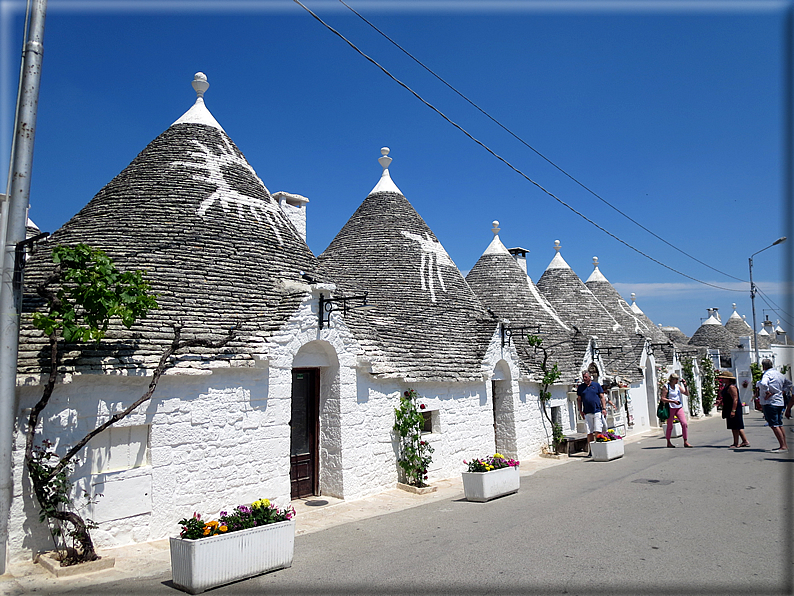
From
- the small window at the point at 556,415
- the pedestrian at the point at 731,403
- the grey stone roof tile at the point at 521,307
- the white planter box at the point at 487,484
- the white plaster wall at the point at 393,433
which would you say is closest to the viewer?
the white planter box at the point at 487,484

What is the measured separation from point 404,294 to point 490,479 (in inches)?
261

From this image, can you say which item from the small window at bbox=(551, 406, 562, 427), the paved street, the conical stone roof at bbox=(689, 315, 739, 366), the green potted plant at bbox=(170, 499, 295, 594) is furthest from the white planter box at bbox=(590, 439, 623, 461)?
the conical stone roof at bbox=(689, 315, 739, 366)

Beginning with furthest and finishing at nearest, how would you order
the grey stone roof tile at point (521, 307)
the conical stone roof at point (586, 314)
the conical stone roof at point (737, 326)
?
the conical stone roof at point (737, 326) → the conical stone roof at point (586, 314) → the grey stone roof tile at point (521, 307)

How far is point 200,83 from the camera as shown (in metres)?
12.3

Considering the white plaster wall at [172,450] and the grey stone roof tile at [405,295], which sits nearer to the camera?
the white plaster wall at [172,450]

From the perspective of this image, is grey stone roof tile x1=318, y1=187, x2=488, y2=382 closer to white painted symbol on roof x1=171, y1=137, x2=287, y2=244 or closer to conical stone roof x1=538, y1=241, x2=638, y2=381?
white painted symbol on roof x1=171, y1=137, x2=287, y2=244

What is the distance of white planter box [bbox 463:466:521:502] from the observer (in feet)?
29.0

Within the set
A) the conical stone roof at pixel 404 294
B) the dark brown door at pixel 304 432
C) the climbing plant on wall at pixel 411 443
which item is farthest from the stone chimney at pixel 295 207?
the climbing plant on wall at pixel 411 443

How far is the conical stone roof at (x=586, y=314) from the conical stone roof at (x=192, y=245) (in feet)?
48.7

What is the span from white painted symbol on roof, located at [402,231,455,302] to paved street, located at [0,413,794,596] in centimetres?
684

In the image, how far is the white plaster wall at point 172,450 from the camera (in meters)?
6.53

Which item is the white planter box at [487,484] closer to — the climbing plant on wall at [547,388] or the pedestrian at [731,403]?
the pedestrian at [731,403]

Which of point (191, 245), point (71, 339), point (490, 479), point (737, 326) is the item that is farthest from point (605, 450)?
point (737, 326)

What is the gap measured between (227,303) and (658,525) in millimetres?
6748
